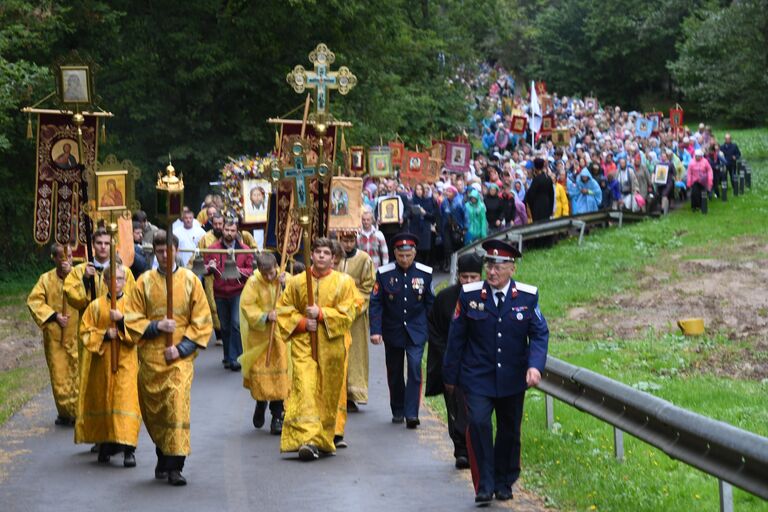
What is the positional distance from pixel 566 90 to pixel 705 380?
61727 mm

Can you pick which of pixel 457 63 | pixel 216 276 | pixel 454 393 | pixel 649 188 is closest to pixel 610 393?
pixel 454 393

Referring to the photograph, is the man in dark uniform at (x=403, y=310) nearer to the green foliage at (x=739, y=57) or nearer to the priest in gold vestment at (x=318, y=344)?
the priest in gold vestment at (x=318, y=344)

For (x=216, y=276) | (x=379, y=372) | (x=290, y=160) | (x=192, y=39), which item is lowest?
(x=379, y=372)

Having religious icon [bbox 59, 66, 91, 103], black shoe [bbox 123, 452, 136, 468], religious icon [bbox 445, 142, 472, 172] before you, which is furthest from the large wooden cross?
religious icon [bbox 445, 142, 472, 172]

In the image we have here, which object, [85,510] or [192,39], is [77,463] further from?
[192,39]

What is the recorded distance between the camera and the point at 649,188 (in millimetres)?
34688

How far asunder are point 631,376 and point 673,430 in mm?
6983

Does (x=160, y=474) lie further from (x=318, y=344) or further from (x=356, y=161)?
(x=356, y=161)

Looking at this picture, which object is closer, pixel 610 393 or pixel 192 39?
pixel 610 393

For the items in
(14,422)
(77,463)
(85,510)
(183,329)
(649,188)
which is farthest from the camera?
(649,188)

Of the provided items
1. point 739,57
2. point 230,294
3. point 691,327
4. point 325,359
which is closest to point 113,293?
point 325,359

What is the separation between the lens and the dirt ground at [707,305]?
745 inches

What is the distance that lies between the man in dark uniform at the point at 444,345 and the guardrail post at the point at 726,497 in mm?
3101

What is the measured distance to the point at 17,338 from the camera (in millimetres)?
22766
